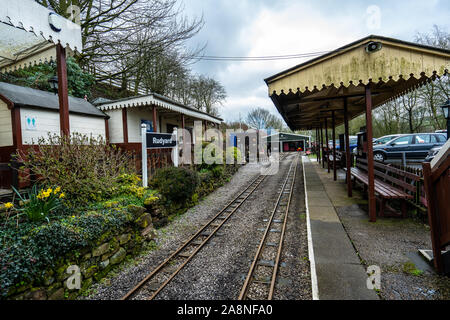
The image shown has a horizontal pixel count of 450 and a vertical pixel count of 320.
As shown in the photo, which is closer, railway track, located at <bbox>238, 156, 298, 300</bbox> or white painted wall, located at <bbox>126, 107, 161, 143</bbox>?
railway track, located at <bbox>238, 156, 298, 300</bbox>

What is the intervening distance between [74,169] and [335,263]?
192 inches

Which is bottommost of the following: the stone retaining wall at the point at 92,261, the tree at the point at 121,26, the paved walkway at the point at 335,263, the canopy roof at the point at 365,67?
the paved walkway at the point at 335,263

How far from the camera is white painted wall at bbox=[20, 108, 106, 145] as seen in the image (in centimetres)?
625

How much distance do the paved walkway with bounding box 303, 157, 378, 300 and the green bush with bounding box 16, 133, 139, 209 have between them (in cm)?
421

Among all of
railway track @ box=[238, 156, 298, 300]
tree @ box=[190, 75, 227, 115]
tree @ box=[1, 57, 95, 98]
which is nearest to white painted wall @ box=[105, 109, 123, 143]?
tree @ box=[1, 57, 95, 98]

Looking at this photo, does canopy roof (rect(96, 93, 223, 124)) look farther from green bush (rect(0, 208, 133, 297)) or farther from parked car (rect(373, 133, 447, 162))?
parked car (rect(373, 133, 447, 162))

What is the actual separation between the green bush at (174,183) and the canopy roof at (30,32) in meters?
3.68

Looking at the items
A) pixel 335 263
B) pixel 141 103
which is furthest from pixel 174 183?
pixel 141 103

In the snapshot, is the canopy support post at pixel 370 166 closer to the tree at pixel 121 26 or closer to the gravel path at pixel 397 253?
the gravel path at pixel 397 253

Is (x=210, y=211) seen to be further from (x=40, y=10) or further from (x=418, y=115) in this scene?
(x=418, y=115)

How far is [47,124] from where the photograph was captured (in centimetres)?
697

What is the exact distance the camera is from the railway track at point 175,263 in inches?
129

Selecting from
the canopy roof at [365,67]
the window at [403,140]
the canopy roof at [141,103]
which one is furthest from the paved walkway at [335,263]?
the window at [403,140]
